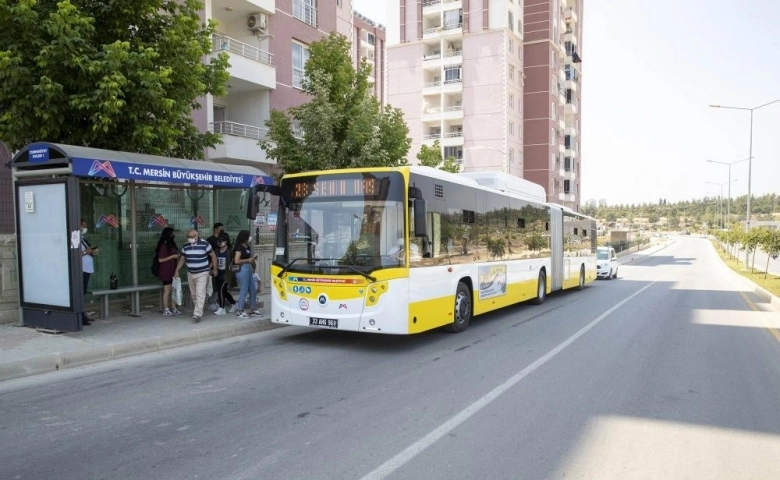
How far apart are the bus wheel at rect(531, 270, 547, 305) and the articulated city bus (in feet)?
16.6

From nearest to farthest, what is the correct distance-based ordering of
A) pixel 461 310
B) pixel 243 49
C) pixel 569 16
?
pixel 461 310, pixel 243 49, pixel 569 16

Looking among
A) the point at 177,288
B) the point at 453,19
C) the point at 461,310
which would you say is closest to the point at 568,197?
the point at 453,19

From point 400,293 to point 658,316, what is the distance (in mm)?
8238

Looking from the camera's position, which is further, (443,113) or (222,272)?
(443,113)

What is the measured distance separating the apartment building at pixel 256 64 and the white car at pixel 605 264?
15.4m

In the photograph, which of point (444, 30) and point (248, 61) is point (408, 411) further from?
point (444, 30)

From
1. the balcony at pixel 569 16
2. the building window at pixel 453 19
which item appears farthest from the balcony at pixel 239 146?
the balcony at pixel 569 16

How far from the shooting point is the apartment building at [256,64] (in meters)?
21.6

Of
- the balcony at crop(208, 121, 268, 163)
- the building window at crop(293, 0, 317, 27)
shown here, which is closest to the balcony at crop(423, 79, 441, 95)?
the building window at crop(293, 0, 317, 27)

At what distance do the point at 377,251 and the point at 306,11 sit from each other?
2068 centimetres

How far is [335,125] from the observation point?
56.2ft

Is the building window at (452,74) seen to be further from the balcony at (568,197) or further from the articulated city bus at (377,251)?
the articulated city bus at (377,251)

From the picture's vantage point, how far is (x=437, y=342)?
10281 millimetres

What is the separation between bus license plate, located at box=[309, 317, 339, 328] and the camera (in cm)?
934
